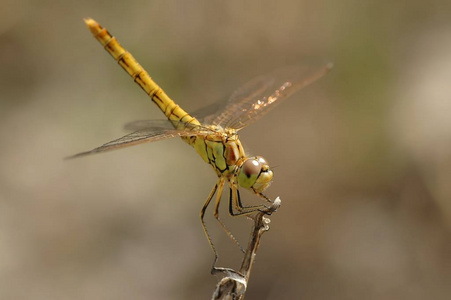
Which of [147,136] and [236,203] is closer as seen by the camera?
[147,136]

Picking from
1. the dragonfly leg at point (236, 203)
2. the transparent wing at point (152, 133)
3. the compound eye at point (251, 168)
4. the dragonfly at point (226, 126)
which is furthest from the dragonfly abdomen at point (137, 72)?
the compound eye at point (251, 168)

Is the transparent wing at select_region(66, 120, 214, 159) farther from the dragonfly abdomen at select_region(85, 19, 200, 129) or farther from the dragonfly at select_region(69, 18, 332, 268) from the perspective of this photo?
the dragonfly abdomen at select_region(85, 19, 200, 129)

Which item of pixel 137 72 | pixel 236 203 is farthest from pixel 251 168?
pixel 137 72

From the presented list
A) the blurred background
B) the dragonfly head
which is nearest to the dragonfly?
the dragonfly head

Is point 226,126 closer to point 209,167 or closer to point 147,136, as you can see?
point 147,136

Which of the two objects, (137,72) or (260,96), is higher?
(137,72)

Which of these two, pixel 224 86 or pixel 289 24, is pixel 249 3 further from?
pixel 224 86

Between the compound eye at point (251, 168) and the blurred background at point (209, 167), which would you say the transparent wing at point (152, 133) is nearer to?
the compound eye at point (251, 168)
